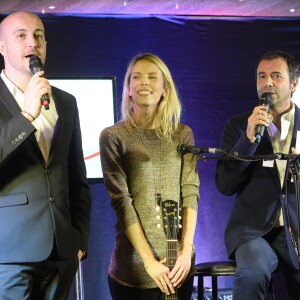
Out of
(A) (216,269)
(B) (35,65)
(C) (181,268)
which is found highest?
(B) (35,65)

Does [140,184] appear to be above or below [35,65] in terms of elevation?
below

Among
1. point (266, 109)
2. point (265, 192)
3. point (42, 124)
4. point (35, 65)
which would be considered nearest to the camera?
point (35, 65)

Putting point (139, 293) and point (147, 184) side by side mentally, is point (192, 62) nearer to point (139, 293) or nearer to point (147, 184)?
point (147, 184)

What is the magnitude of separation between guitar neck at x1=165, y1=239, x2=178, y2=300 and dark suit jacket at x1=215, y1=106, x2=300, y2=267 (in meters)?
0.72

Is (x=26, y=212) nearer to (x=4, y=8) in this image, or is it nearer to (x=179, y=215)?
(x=179, y=215)

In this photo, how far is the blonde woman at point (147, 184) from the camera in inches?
132

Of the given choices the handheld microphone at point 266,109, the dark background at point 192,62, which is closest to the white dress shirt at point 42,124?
the handheld microphone at point 266,109

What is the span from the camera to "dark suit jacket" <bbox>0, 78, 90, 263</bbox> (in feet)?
8.35

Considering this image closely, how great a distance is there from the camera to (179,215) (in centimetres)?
343

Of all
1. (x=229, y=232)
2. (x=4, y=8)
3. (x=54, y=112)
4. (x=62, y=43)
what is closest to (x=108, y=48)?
(x=62, y=43)

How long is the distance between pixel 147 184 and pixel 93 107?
6.05 ft

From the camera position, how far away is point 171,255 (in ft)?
10.9

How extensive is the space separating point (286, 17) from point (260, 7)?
1.30 feet

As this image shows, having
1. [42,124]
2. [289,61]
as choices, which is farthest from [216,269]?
[42,124]
